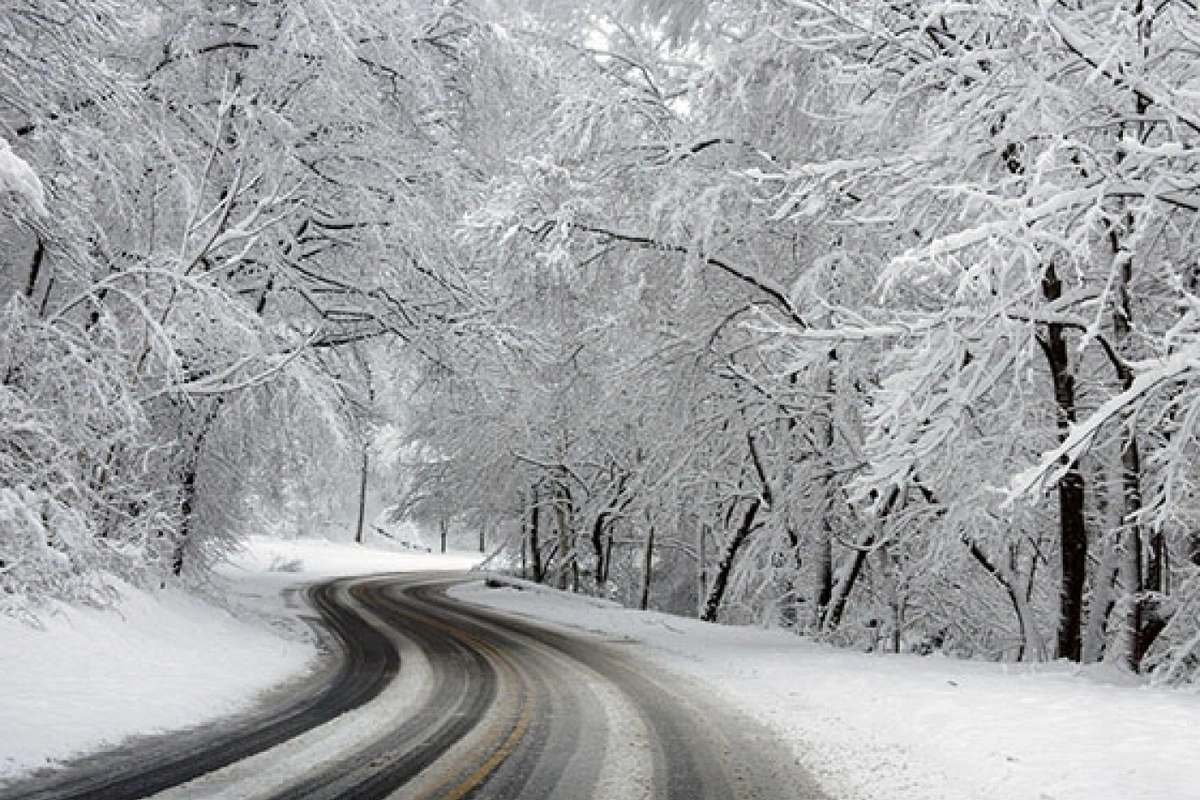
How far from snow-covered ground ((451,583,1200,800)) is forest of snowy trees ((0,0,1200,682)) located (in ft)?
5.39

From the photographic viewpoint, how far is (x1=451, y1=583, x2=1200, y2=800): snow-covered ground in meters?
6.76

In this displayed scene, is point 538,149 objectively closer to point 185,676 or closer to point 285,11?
point 285,11

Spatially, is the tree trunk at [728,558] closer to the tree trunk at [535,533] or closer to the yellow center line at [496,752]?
the yellow center line at [496,752]

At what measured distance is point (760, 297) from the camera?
49.0ft

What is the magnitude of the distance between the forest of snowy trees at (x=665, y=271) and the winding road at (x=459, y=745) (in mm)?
2358

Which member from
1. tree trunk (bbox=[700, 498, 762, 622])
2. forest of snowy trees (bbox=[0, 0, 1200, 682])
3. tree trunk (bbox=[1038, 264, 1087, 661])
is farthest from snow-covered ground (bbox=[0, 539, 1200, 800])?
tree trunk (bbox=[700, 498, 762, 622])

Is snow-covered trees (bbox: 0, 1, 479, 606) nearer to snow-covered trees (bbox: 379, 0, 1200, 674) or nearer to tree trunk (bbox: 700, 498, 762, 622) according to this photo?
snow-covered trees (bbox: 379, 0, 1200, 674)

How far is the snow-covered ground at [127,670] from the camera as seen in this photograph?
7016 millimetres

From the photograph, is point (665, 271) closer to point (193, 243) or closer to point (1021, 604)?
point (193, 243)

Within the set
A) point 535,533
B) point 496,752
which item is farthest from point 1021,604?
point 535,533

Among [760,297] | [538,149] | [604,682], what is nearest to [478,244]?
[538,149]

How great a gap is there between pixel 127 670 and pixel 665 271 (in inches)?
346

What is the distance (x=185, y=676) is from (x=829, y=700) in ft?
23.2

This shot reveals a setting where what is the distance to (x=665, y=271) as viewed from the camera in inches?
556
